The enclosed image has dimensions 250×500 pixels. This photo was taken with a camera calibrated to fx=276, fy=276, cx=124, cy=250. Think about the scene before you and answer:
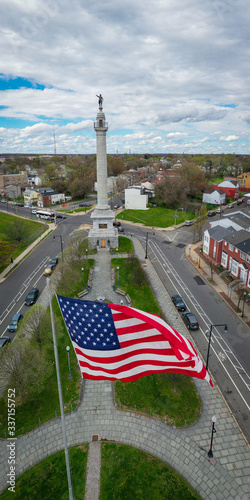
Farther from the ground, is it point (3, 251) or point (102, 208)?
point (102, 208)

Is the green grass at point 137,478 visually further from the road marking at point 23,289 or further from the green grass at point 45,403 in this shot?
the road marking at point 23,289

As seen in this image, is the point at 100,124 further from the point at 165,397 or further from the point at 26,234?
the point at 165,397

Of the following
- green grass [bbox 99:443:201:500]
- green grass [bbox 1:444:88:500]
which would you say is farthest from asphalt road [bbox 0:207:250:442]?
green grass [bbox 1:444:88:500]

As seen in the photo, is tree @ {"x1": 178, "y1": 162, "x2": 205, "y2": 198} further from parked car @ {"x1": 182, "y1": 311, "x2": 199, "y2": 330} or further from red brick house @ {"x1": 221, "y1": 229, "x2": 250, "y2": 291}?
parked car @ {"x1": 182, "y1": 311, "x2": 199, "y2": 330}

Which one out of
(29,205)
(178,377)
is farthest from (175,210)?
(178,377)

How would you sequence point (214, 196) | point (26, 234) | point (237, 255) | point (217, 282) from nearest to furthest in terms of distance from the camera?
point (237, 255) → point (217, 282) → point (26, 234) → point (214, 196)

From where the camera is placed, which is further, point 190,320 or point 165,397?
point 190,320

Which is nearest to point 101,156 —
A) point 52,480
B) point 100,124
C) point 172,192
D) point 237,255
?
point 100,124

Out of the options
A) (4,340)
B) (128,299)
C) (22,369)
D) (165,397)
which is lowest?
(165,397)
